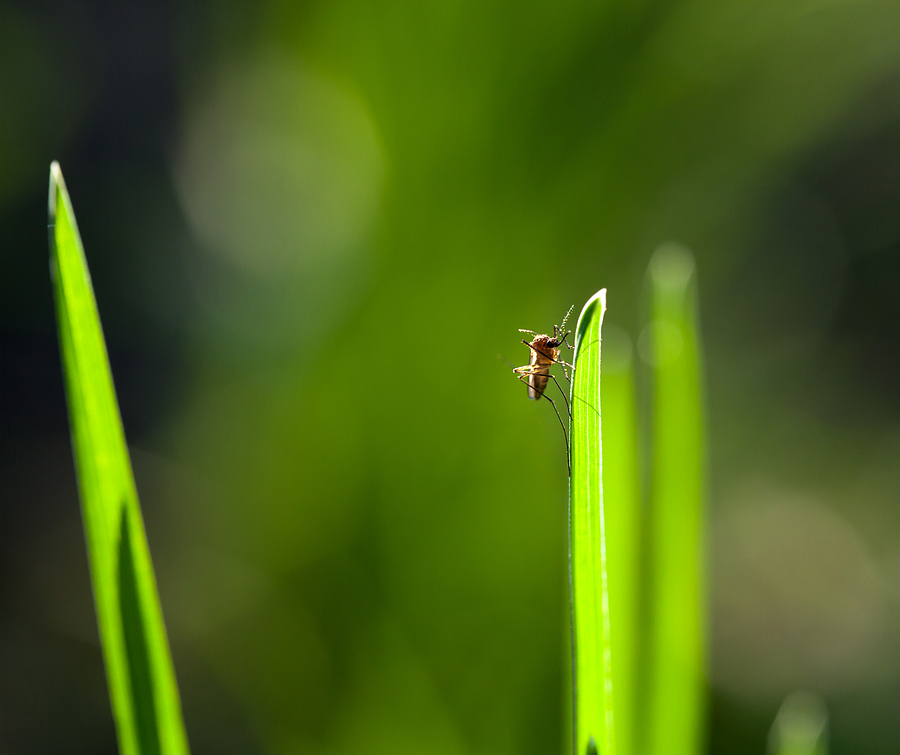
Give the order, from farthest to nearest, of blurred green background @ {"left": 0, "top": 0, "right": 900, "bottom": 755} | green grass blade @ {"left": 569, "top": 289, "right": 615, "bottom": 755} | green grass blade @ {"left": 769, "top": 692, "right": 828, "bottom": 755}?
blurred green background @ {"left": 0, "top": 0, "right": 900, "bottom": 755} → green grass blade @ {"left": 769, "top": 692, "right": 828, "bottom": 755} → green grass blade @ {"left": 569, "top": 289, "right": 615, "bottom": 755}

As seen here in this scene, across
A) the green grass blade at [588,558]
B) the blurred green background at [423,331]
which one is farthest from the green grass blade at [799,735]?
the blurred green background at [423,331]

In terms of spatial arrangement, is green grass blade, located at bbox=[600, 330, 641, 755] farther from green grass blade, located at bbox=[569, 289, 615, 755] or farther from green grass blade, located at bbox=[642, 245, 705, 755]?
green grass blade, located at bbox=[569, 289, 615, 755]

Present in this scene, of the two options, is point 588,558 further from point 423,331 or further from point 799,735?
point 423,331

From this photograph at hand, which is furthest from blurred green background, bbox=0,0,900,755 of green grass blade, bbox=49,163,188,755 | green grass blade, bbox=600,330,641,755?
green grass blade, bbox=49,163,188,755

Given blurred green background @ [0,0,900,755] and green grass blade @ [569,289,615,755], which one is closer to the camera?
green grass blade @ [569,289,615,755]

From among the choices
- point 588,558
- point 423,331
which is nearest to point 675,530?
point 588,558

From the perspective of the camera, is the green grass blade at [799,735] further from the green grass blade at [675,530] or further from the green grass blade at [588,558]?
the green grass blade at [588,558]

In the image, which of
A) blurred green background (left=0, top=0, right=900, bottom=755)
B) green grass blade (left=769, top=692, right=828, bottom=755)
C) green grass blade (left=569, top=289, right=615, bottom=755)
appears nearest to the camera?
green grass blade (left=569, top=289, right=615, bottom=755)
